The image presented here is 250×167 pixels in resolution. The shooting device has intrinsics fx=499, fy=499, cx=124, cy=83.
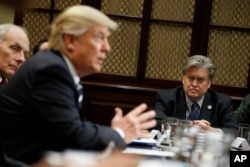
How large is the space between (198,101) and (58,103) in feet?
6.46

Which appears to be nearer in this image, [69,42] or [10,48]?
[69,42]

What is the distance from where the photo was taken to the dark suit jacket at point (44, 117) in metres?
1.68

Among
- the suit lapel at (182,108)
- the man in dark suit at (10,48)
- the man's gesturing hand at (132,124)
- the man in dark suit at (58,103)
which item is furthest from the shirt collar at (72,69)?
the suit lapel at (182,108)

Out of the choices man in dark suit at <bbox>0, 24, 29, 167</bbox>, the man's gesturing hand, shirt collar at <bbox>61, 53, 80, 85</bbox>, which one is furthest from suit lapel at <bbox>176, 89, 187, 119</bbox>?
shirt collar at <bbox>61, 53, 80, 85</bbox>

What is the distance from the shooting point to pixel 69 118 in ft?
5.50

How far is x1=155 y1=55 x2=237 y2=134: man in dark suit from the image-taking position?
3441mm

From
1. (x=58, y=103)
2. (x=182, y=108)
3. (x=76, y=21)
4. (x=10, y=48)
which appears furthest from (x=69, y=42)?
(x=182, y=108)

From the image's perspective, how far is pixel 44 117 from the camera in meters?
1.68

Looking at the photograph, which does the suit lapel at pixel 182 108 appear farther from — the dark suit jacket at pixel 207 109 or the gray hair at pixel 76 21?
the gray hair at pixel 76 21

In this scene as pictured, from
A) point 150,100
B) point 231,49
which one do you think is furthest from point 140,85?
point 231,49

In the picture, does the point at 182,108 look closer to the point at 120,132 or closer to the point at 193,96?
the point at 193,96

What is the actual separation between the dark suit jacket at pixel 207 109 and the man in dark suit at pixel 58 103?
1.58 m

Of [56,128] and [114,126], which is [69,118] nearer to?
[56,128]

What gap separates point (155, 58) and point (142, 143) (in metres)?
2.19
